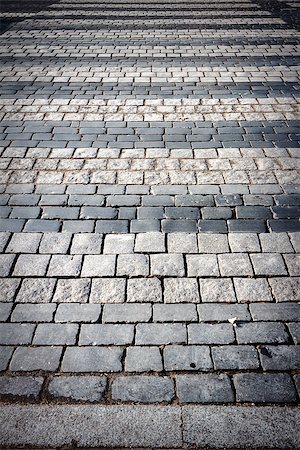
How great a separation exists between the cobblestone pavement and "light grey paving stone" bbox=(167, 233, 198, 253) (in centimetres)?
1

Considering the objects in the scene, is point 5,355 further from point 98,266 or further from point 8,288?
point 98,266

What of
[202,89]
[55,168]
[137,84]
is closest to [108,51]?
[137,84]

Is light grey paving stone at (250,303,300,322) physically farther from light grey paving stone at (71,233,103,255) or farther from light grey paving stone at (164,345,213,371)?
light grey paving stone at (71,233,103,255)

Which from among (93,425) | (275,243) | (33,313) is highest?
(275,243)

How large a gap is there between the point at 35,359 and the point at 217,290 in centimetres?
150

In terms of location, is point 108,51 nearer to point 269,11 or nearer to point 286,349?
point 269,11

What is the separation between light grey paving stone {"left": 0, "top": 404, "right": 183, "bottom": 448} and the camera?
79.6 inches

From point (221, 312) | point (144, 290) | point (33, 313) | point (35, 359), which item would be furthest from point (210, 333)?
point (33, 313)

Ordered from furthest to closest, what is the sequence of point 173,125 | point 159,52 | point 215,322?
point 159,52
point 173,125
point 215,322

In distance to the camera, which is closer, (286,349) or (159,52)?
(286,349)

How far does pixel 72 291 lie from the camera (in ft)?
9.29

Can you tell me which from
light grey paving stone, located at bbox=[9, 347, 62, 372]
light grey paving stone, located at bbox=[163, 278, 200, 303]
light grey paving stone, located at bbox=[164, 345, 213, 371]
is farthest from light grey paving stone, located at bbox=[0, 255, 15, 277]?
light grey paving stone, located at bbox=[164, 345, 213, 371]

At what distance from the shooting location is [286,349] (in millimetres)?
2457

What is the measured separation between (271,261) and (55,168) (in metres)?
2.74
